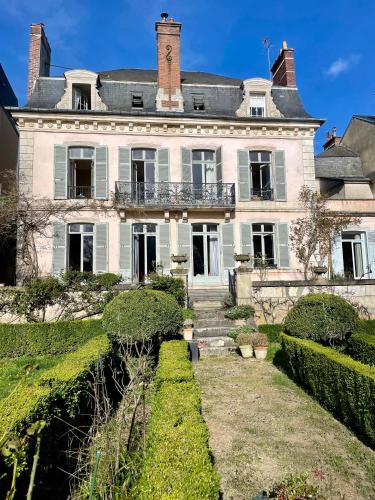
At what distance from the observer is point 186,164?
13742mm

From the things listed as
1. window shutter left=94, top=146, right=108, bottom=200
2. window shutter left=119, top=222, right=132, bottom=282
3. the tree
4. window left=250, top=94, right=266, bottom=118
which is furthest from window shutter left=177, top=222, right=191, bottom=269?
window left=250, top=94, right=266, bottom=118

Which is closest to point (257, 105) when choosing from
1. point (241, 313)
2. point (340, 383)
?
point (241, 313)

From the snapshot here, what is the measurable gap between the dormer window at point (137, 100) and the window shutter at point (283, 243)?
23.3 feet

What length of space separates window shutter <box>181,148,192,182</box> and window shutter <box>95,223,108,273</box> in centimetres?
344

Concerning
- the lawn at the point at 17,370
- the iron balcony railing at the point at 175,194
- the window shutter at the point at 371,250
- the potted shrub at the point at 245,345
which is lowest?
the lawn at the point at 17,370

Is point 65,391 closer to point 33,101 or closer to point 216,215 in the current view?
point 216,215

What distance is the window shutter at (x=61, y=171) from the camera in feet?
42.5

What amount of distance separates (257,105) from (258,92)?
0.50 meters

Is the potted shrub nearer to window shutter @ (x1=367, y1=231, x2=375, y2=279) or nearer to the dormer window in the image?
window shutter @ (x1=367, y1=231, x2=375, y2=279)

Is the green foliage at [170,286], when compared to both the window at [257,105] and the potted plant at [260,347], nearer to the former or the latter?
the potted plant at [260,347]

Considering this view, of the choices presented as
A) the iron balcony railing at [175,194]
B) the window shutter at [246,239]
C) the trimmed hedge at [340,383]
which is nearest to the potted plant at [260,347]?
the trimmed hedge at [340,383]

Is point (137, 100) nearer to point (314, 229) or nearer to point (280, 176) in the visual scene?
point (280, 176)

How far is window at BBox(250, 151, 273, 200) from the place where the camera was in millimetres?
14164

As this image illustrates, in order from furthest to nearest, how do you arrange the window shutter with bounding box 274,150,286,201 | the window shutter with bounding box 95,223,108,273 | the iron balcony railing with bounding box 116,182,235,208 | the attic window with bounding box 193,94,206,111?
the attic window with bounding box 193,94,206,111 → the window shutter with bounding box 274,150,286,201 → the iron balcony railing with bounding box 116,182,235,208 → the window shutter with bounding box 95,223,108,273
